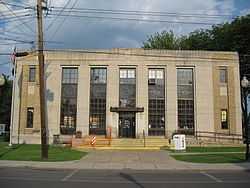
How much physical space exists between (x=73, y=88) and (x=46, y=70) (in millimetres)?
3561

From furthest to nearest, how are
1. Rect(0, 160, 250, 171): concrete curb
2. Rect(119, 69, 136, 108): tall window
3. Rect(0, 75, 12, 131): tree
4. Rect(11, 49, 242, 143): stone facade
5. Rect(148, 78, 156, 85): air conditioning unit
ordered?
1. Rect(0, 75, 12, 131): tree
2. Rect(148, 78, 156, 85): air conditioning unit
3. Rect(119, 69, 136, 108): tall window
4. Rect(11, 49, 242, 143): stone facade
5. Rect(0, 160, 250, 171): concrete curb

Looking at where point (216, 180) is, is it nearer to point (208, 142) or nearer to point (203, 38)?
point (208, 142)

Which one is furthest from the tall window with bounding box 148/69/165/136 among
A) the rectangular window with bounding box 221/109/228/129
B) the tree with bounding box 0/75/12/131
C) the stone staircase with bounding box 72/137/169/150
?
the tree with bounding box 0/75/12/131

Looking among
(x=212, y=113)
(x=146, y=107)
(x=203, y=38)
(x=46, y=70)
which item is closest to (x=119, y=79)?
(x=146, y=107)

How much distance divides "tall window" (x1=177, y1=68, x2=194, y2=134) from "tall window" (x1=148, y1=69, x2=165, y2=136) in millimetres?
1834

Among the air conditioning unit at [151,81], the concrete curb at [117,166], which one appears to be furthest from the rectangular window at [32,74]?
the concrete curb at [117,166]

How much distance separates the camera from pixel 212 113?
129 ft

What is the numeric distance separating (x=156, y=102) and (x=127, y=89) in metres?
3.43

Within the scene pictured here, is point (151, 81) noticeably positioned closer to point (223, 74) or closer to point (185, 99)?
point (185, 99)

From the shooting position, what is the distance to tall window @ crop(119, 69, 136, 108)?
3938 cm

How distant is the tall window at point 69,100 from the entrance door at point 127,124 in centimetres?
500

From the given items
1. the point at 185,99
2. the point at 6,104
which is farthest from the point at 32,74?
the point at 6,104

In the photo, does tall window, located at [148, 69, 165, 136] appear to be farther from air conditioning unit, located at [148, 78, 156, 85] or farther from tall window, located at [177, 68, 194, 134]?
tall window, located at [177, 68, 194, 134]

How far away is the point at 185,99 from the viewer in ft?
131
